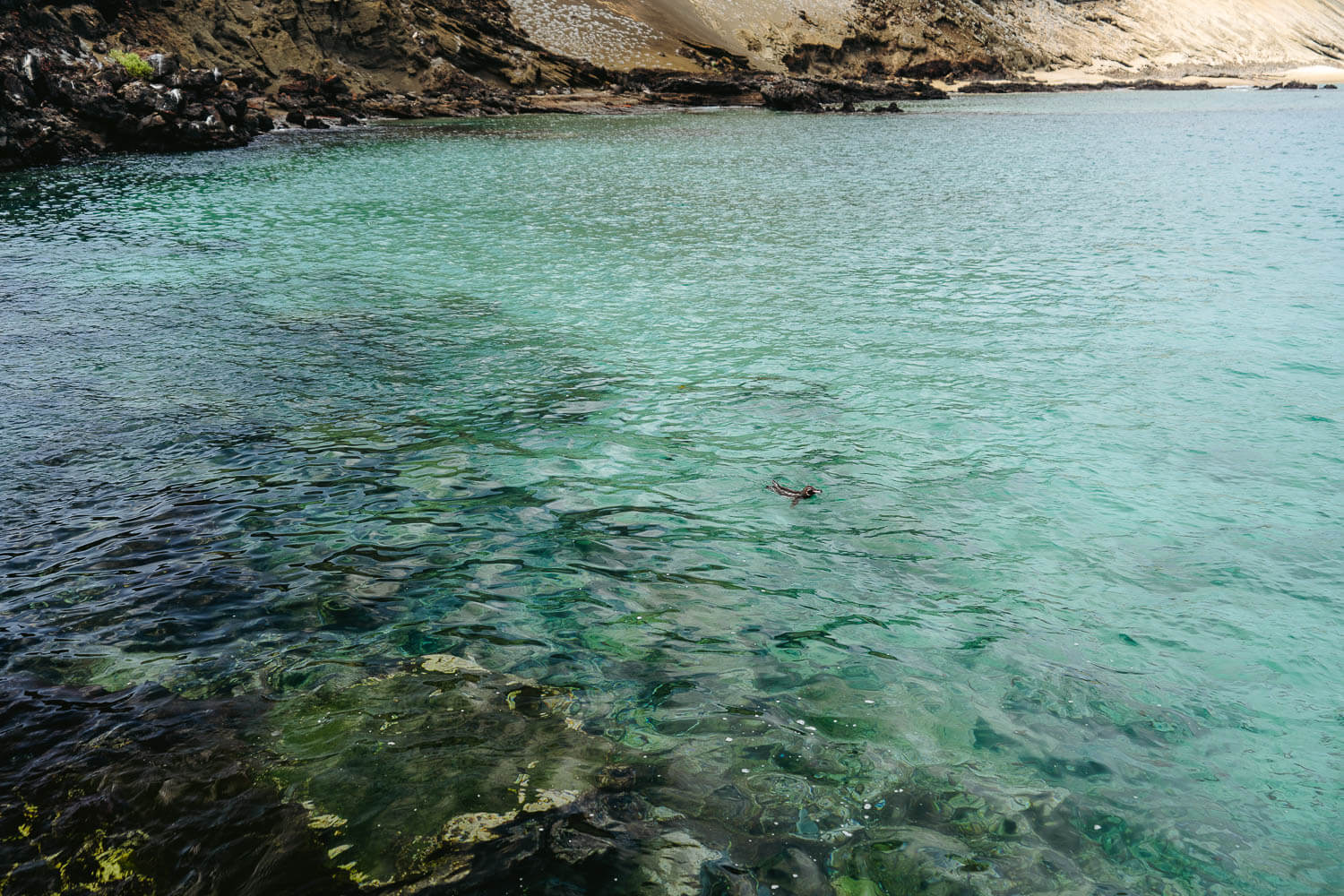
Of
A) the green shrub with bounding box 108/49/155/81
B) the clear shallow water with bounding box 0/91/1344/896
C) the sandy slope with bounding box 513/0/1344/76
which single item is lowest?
the clear shallow water with bounding box 0/91/1344/896

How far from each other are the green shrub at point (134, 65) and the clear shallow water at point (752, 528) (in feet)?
76.7

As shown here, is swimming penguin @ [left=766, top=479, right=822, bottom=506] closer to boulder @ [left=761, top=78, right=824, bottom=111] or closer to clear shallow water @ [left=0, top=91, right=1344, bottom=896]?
clear shallow water @ [left=0, top=91, right=1344, bottom=896]

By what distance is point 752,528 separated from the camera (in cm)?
584

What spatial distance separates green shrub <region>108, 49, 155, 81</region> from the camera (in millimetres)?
32656

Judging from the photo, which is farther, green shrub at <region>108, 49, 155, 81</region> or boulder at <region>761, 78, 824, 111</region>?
boulder at <region>761, 78, 824, 111</region>

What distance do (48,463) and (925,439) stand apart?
23.0 feet

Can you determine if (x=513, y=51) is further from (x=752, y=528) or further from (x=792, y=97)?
(x=752, y=528)

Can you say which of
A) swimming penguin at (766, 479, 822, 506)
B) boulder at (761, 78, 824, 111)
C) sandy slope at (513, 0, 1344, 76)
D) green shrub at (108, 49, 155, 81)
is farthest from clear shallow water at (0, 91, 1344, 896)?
sandy slope at (513, 0, 1344, 76)

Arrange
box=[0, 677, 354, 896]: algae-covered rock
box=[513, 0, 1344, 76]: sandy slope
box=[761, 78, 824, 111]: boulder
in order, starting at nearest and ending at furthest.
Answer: box=[0, 677, 354, 896]: algae-covered rock → box=[761, 78, 824, 111]: boulder → box=[513, 0, 1344, 76]: sandy slope

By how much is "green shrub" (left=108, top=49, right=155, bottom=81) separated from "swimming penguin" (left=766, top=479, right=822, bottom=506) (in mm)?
36127

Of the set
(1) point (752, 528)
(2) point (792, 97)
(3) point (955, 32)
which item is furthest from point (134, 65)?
(3) point (955, 32)

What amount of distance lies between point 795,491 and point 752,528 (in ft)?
2.11

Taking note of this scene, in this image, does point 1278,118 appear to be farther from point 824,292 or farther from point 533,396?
point 533,396

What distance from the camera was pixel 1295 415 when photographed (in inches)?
304
